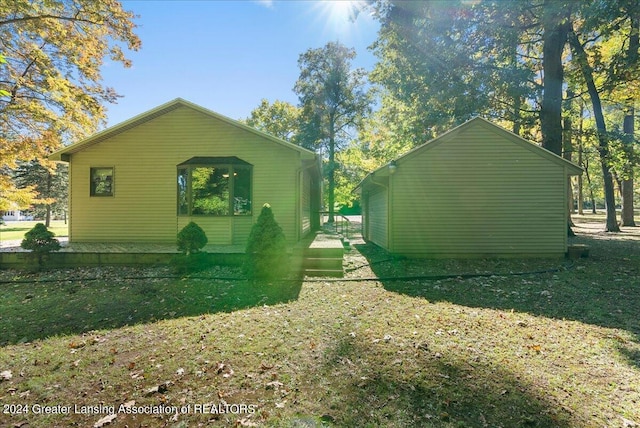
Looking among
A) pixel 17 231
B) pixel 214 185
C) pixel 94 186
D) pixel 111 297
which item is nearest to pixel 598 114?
pixel 214 185

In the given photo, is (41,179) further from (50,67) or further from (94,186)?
(94,186)

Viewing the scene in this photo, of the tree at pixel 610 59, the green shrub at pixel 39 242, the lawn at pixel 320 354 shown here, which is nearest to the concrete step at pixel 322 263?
the lawn at pixel 320 354

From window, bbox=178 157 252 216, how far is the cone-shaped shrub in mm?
3489

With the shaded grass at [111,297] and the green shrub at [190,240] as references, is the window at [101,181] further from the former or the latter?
the green shrub at [190,240]

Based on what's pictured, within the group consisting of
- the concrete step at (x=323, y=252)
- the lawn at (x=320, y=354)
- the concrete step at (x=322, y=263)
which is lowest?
the lawn at (x=320, y=354)

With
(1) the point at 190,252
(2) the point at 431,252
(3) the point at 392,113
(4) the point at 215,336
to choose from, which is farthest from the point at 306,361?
(3) the point at 392,113

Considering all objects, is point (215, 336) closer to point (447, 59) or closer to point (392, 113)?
point (447, 59)

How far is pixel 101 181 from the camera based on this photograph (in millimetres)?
11180

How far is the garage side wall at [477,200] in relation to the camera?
9688 millimetres

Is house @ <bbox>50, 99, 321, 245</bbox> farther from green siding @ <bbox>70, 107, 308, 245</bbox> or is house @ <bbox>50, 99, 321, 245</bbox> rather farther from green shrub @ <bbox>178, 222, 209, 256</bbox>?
green shrub @ <bbox>178, 222, 209, 256</bbox>

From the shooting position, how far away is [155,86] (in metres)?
13.5

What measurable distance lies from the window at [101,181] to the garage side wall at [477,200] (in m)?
9.60

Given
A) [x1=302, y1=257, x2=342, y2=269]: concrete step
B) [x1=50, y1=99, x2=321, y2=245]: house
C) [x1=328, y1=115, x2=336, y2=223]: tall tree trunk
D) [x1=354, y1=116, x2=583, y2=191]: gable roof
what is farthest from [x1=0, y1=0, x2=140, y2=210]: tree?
[x1=328, y1=115, x2=336, y2=223]: tall tree trunk

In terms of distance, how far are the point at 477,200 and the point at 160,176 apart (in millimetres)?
10321
